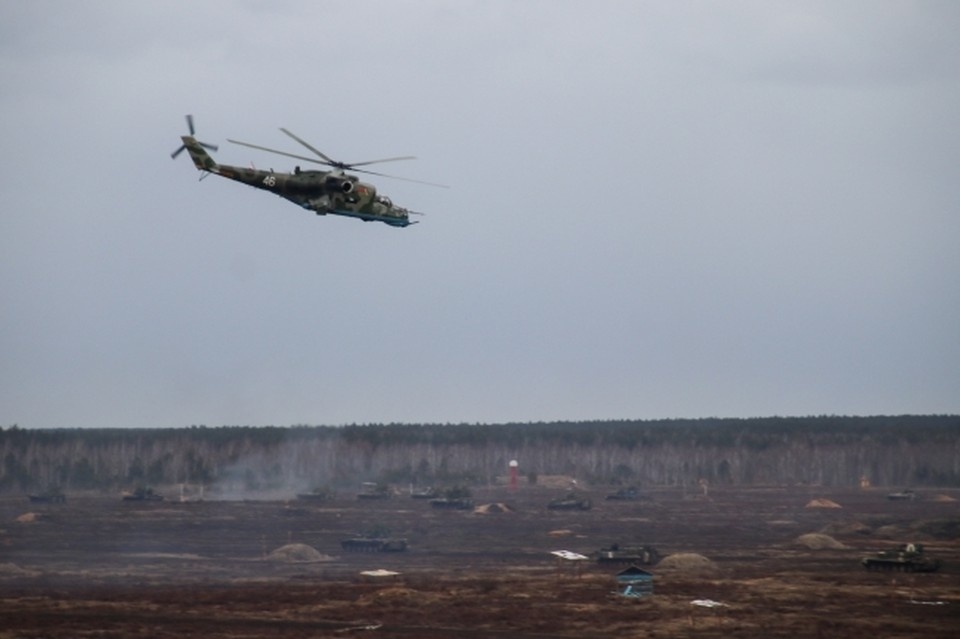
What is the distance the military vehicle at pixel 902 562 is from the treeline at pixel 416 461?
343 feet

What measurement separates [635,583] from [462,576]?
10.4 metres

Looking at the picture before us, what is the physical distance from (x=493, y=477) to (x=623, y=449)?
2330 cm

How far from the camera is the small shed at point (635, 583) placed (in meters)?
59.6

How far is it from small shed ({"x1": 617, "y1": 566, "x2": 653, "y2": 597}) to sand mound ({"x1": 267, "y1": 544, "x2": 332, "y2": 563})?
2268 cm

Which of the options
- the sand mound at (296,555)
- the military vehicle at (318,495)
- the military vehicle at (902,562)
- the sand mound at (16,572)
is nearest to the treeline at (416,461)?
the military vehicle at (318,495)

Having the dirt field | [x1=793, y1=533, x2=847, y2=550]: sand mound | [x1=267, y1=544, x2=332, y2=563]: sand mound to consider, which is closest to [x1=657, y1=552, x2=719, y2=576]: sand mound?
the dirt field

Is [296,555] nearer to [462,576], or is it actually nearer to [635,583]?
[462,576]

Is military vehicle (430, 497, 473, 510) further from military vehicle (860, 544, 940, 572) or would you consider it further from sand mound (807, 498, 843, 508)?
military vehicle (860, 544, 940, 572)

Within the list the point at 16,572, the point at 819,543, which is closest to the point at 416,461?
the point at 819,543

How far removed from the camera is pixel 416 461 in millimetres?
187750

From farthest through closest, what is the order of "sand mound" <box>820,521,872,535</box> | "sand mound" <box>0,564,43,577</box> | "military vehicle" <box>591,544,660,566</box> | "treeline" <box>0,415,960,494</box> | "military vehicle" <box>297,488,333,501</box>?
"treeline" <box>0,415,960,494</box> < "military vehicle" <box>297,488,333,501</box> < "sand mound" <box>820,521,872,535</box> < "military vehicle" <box>591,544,660,566</box> < "sand mound" <box>0,564,43,577</box>

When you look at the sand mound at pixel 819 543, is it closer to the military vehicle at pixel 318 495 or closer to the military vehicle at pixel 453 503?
the military vehicle at pixel 453 503

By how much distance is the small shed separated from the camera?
59.6 meters

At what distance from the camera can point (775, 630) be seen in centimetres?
4994
